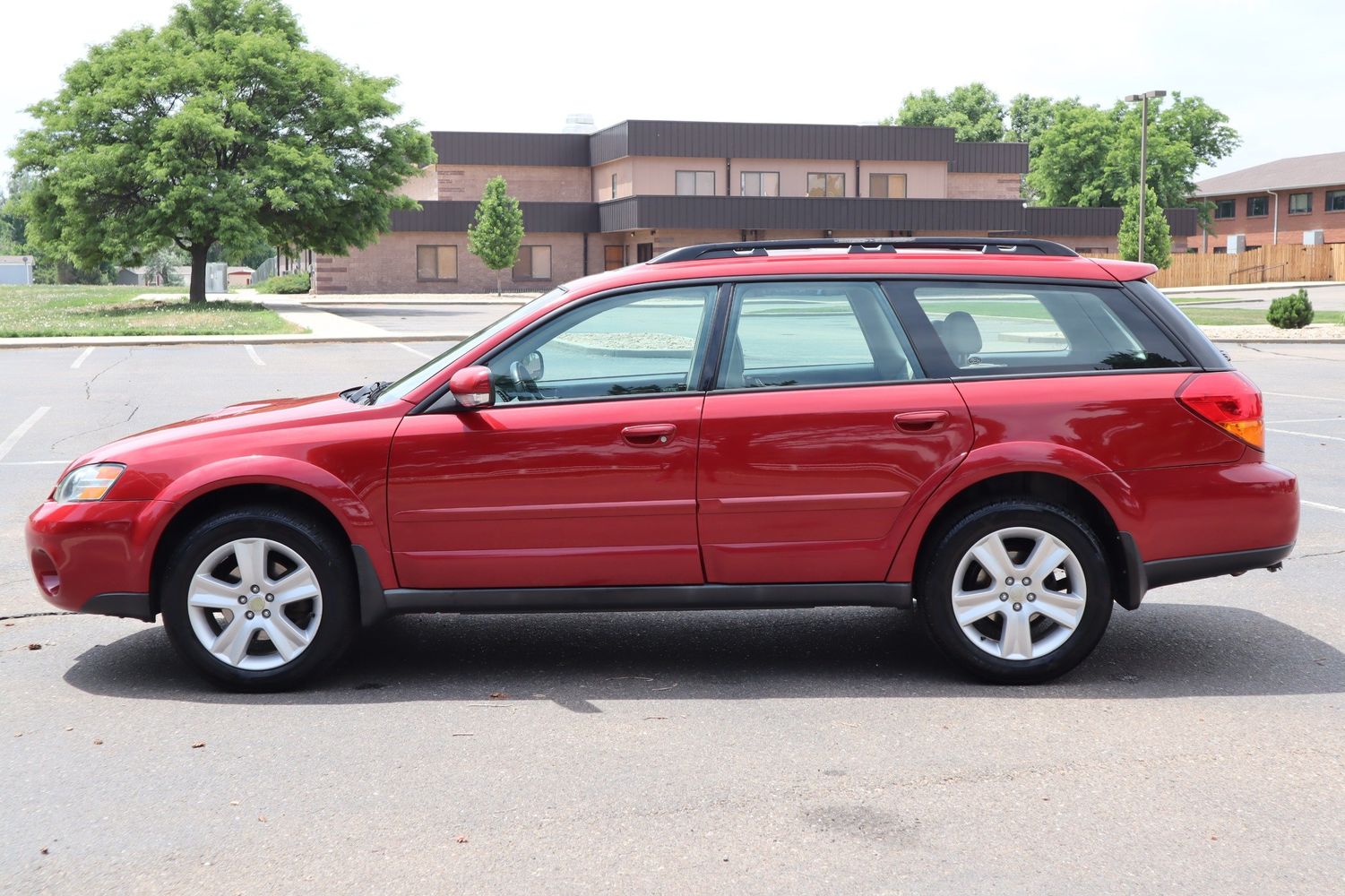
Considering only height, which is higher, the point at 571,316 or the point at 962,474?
the point at 571,316

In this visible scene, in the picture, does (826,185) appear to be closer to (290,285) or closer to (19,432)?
(290,285)

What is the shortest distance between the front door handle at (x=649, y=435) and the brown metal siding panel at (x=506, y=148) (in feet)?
213

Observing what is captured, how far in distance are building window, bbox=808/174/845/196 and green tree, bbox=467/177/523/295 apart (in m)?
13.8

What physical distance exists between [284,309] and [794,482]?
45542mm

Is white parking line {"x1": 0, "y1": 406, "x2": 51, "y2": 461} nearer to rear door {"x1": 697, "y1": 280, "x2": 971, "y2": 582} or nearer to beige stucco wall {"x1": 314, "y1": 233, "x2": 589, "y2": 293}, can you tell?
rear door {"x1": 697, "y1": 280, "x2": 971, "y2": 582}

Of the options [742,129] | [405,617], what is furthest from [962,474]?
[742,129]

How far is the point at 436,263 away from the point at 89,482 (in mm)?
65059

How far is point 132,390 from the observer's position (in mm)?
18406

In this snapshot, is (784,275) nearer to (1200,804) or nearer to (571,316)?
(571,316)

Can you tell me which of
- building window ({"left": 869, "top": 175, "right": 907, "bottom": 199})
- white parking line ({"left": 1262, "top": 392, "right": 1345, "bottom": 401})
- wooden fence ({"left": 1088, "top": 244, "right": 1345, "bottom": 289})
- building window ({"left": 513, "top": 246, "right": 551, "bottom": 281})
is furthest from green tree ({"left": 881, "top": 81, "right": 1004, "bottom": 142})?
white parking line ({"left": 1262, "top": 392, "right": 1345, "bottom": 401})

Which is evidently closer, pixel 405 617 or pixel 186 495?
pixel 186 495

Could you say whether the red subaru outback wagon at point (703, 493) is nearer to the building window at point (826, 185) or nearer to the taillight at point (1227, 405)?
the taillight at point (1227, 405)

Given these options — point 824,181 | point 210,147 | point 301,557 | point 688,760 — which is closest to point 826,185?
point 824,181

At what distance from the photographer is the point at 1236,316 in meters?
38.7
